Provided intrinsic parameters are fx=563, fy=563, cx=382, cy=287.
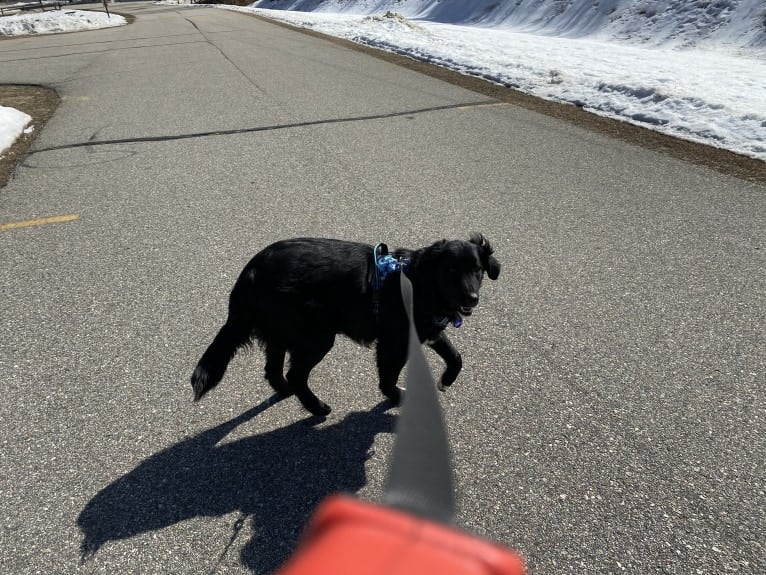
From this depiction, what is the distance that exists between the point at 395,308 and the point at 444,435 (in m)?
2.14

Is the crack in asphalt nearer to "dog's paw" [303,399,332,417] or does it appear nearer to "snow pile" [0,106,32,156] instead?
"snow pile" [0,106,32,156]

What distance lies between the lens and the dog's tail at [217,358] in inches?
111

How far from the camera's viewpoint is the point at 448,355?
306cm

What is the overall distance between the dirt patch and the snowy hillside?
14.7m

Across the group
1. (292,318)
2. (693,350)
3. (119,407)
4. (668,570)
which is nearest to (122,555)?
(119,407)

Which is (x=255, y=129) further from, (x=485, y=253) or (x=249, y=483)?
(x=249, y=483)

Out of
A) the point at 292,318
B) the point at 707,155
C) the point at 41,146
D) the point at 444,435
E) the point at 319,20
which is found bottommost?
the point at 319,20

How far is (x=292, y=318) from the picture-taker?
110 inches

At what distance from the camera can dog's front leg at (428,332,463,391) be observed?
9.92ft

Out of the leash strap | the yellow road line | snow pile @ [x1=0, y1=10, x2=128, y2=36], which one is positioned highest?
the leash strap

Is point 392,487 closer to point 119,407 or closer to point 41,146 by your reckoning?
point 119,407

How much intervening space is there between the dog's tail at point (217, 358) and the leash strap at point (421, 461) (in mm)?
2278

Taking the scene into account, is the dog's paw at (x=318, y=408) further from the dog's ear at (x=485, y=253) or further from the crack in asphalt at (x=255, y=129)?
the crack in asphalt at (x=255, y=129)

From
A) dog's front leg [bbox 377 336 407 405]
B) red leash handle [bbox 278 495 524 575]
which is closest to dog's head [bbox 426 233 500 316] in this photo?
dog's front leg [bbox 377 336 407 405]
